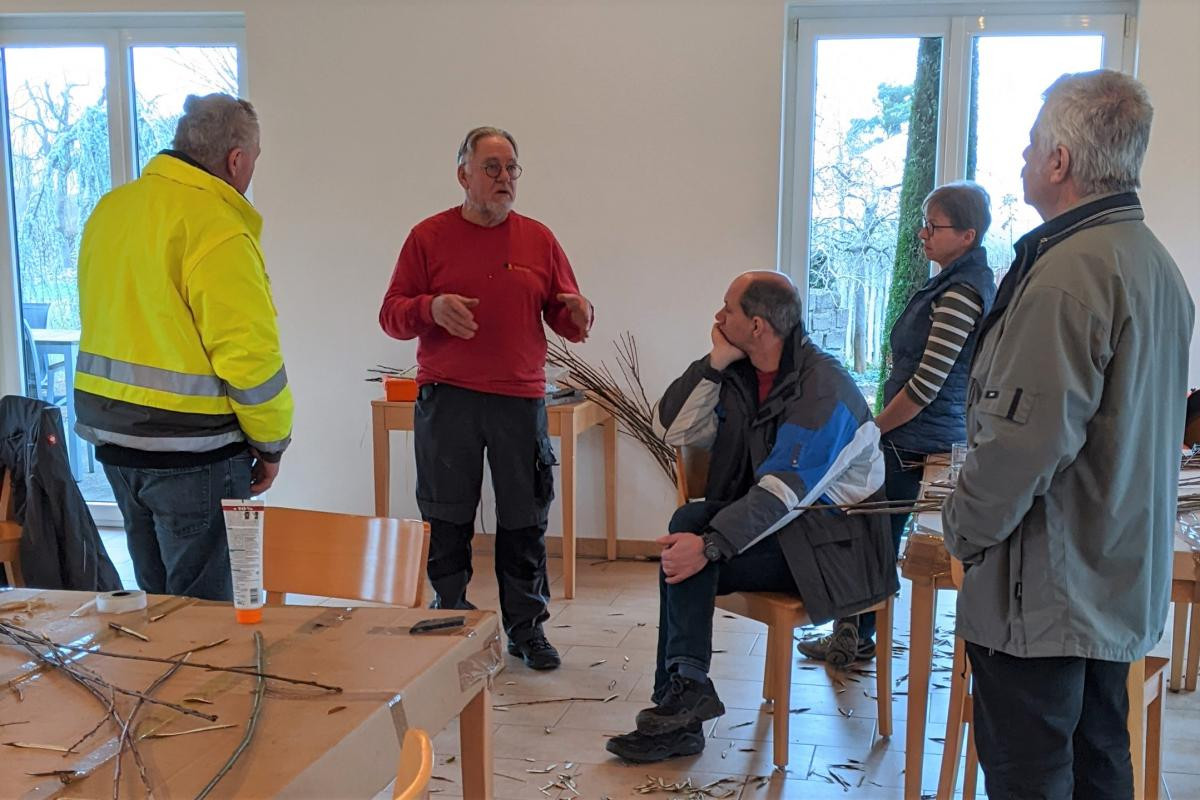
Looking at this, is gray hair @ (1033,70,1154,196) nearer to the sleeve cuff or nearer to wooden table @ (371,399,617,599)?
the sleeve cuff

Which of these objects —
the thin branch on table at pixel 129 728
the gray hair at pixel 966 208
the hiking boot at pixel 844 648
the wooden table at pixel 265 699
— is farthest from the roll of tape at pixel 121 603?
the gray hair at pixel 966 208

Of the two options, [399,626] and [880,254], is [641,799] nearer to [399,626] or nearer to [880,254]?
[399,626]

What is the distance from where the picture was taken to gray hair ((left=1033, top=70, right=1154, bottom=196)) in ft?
4.96

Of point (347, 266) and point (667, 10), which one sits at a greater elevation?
point (667, 10)

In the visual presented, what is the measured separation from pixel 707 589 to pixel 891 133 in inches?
104

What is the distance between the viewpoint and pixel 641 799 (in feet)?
7.97

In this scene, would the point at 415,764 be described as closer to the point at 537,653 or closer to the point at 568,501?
the point at 537,653

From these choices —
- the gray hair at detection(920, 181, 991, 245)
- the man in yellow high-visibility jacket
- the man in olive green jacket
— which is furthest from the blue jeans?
the gray hair at detection(920, 181, 991, 245)

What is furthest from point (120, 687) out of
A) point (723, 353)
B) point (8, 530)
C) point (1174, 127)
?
point (1174, 127)

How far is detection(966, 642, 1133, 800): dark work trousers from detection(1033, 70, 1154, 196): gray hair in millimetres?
720

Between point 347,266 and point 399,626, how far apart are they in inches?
132

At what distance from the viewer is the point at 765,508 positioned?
2.51m

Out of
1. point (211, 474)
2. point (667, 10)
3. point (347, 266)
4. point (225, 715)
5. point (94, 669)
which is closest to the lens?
point (225, 715)

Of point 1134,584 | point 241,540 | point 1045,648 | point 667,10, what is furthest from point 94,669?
point 667,10
